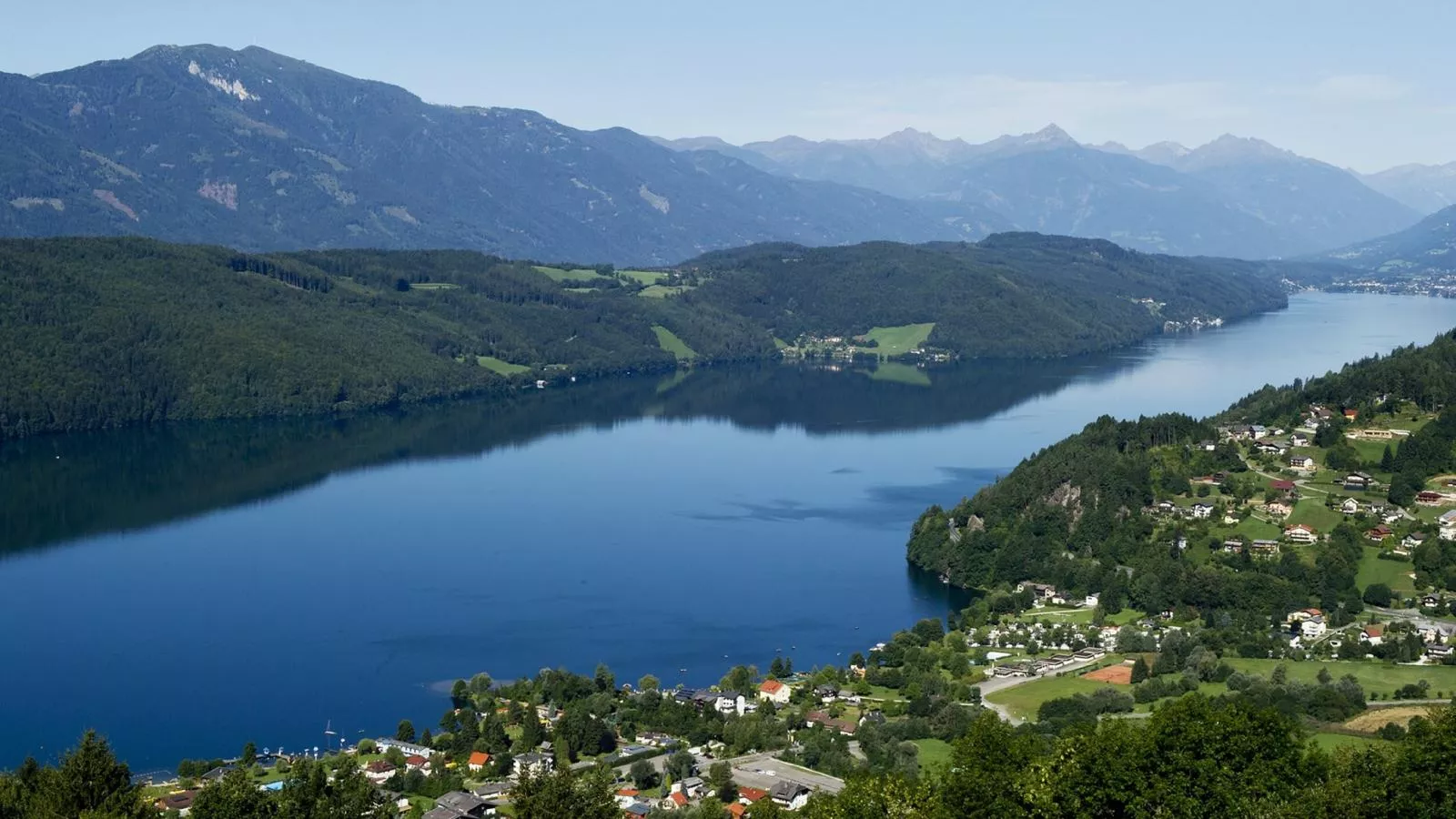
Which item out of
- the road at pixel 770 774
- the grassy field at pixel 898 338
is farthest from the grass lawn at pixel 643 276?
the road at pixel 770 774

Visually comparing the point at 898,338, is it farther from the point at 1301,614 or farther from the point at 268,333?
the point at 1301,614

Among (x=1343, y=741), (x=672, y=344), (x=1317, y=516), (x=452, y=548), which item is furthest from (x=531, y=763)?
(x=672, y=344)

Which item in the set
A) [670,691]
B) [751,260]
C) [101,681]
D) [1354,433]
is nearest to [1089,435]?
[1354,433]

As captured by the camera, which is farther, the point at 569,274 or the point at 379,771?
the point at 569,274

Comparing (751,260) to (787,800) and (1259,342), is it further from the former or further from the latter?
(787,800)

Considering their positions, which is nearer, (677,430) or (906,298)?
(677,430)

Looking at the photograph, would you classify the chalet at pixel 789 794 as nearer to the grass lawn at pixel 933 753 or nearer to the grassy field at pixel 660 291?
the grass lawn at pixel 933 753
